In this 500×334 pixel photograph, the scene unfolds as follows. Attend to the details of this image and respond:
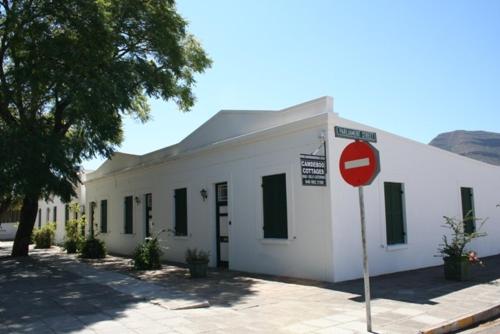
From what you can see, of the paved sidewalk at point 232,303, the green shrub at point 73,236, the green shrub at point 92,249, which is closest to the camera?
the paved sidewalk at point 232,303

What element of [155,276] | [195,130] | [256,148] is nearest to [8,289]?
[155,276]

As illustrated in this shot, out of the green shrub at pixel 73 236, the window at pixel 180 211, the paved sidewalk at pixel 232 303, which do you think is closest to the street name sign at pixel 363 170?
the paved sidewalk at pixel 232 303

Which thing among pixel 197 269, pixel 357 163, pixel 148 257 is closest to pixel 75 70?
pixel 148 257

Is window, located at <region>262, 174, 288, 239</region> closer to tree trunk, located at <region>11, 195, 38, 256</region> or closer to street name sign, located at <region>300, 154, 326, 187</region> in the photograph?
street name sign, located at <region>300, 154, 326, 187</region>

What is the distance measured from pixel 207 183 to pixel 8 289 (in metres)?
6.25

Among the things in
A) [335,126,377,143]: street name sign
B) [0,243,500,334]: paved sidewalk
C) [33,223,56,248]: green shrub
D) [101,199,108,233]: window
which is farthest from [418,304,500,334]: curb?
[33,223,56,248]: green shrub

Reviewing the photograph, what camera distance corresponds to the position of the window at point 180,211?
15913 millimetres

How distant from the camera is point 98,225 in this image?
76.5 ft

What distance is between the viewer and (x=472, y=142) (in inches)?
2340

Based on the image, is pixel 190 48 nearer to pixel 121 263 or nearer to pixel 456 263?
pixel 121 263

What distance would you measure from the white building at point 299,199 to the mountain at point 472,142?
4046 centimetres

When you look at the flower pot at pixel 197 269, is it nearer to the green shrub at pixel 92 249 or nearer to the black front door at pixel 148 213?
the black front door at pixel 148 213

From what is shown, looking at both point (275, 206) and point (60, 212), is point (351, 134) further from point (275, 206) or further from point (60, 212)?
point (60, 212)

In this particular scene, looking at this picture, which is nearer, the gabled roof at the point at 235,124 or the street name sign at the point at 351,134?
the street name sign at the point at 351,134
